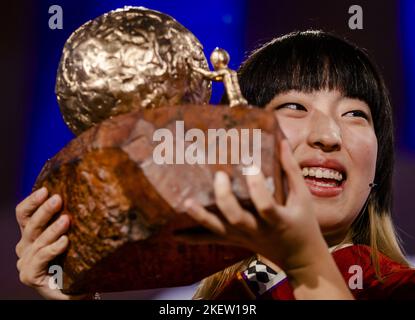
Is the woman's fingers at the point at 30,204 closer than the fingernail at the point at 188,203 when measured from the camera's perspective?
No

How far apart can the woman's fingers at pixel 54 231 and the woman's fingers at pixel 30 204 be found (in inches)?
1.8

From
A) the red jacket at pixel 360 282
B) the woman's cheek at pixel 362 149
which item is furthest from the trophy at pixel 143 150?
the woman's cheek at pixel 362 149

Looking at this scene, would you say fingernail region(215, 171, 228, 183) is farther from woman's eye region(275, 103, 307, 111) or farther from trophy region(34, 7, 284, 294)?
woman's eye region(275, 103, 307, 111)

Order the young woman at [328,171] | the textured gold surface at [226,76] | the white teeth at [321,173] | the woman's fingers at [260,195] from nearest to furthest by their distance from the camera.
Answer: the woman's fingers at [260,195]
the textured gold surface at [226,76]
the young woman at [328,171]
the white teeth at [321,173]

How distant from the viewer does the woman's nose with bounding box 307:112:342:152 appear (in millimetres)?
1096

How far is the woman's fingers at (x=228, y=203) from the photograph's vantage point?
0.70m

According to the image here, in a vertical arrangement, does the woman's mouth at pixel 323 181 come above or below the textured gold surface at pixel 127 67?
below

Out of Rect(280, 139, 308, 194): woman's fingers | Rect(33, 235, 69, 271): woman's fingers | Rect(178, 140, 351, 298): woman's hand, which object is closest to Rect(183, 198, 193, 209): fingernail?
Rect(178, 140, 351, 298): woman's hand

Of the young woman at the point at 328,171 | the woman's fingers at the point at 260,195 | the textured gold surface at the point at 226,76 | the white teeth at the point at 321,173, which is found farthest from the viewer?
the white teeth at the point at 321,173

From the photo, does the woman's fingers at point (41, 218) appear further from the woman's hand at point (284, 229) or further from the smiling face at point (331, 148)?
the smiling face at point (331, 148)

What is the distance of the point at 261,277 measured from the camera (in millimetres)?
1157
